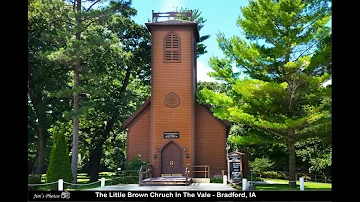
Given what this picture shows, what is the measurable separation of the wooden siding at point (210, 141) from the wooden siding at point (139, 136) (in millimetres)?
2721

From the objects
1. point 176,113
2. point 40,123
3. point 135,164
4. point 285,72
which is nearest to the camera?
point 285,72

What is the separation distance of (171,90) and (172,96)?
0.33 meters

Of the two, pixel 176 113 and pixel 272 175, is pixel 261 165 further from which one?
pixel 176 113

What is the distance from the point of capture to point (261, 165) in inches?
741

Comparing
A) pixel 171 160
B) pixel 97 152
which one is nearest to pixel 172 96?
pixel 171 160

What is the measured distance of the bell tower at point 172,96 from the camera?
19406 mm

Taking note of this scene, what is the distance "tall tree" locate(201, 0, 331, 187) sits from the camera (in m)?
13.3

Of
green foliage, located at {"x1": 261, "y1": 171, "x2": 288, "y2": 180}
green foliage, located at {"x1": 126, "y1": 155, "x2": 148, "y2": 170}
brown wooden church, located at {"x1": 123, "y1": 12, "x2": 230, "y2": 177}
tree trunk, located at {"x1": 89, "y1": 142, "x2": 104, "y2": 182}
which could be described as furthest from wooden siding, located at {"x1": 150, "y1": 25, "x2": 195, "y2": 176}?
tree trunk, located at {"x1": 89, "y1": 142, "x2": 104, "y2": 182}

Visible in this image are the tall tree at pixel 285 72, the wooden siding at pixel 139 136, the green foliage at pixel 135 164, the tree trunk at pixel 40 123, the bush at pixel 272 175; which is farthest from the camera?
the wooden siding at pixel 139 136

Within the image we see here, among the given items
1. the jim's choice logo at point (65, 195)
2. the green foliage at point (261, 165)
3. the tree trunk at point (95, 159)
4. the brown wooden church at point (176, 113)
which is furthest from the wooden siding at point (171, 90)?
the jim's choice logo at point (65, 195)

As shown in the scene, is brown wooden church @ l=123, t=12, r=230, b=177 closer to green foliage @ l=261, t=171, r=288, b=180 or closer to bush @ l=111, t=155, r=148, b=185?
bush @ l=111, t=155, r=148, b=185

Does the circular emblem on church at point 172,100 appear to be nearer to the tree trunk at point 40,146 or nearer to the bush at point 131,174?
the bush at point 131,174

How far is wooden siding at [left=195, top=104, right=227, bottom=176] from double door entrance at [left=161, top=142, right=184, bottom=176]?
4.01 feet
